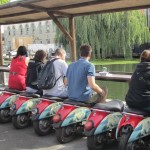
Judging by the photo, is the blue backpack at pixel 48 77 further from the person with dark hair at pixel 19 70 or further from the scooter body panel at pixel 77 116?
the person with dark hair at pixel 19 70

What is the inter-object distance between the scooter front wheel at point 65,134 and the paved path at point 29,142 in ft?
0.25

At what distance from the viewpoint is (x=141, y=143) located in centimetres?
464

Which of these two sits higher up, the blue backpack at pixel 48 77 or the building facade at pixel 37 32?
the building facade at pixel 37 32

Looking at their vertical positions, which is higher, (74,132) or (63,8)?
(63,8)

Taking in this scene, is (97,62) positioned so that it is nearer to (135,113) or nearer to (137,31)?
(137,31)

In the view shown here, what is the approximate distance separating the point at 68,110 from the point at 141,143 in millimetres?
1443

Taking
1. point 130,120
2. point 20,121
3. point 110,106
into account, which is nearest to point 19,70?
point 20,121

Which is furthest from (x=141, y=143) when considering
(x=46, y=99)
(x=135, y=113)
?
(x=46, y=99)

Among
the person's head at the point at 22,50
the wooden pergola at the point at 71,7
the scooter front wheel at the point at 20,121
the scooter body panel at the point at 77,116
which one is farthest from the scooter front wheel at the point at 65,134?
the wooden pergola at the point at 71,7

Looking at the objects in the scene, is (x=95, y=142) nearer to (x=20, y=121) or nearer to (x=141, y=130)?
(x=141, y=130)

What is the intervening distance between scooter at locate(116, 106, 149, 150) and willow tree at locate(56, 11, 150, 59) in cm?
2496

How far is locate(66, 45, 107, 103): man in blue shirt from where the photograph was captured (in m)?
5.68

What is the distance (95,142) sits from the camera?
5.02 m

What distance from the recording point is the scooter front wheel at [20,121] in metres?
6.55
